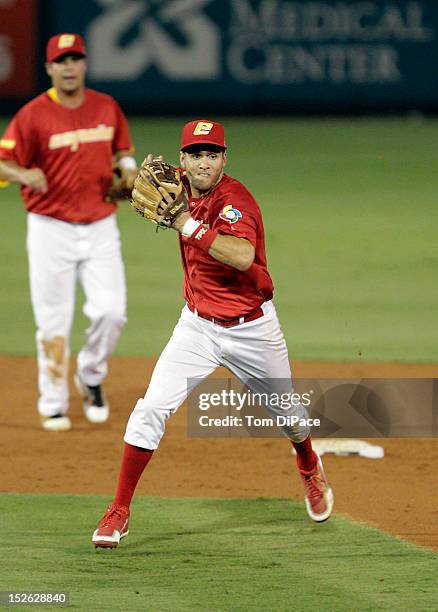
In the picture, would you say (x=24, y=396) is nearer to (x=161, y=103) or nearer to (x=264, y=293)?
(x=264, y=293)

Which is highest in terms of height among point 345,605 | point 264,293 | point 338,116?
point 264,293

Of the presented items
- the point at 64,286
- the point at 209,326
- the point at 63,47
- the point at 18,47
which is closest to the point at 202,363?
the point at 209,326

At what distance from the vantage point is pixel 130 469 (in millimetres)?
6668

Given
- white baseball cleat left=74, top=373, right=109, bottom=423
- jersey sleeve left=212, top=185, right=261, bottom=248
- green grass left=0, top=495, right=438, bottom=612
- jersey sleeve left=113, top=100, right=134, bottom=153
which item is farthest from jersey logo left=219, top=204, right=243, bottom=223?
white baseball cleat left=74, top=373, right=109, bottom=423

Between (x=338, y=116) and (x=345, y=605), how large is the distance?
2027cm

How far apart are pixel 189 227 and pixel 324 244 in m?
9.53

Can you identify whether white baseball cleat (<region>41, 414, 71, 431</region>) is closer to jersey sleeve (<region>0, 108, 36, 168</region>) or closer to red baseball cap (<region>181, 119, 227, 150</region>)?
jersey sleeve (<region>0, 108, 36, 168</region>)

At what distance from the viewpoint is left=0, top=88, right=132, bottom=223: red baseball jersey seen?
898cm

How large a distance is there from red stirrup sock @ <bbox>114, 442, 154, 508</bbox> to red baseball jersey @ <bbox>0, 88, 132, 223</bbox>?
2763 millimetres

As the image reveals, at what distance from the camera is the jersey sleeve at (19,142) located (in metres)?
8.95

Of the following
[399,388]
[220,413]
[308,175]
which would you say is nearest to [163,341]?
[399,388]

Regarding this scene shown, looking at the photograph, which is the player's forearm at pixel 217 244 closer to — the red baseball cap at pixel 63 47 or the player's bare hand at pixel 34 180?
the player's bare hand at pixel 34 180

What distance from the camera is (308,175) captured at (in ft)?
65.8

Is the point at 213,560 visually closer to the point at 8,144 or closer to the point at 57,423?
the point at 57,423
